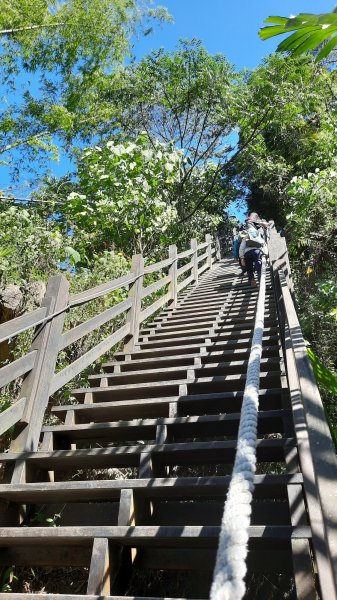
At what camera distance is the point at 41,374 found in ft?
10.2

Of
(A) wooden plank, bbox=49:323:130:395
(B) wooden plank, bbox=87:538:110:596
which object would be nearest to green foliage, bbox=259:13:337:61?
(B) wooden plank, bbox=87:538:110:596

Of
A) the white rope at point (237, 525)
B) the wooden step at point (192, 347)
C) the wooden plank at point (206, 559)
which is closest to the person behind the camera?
the white rope at point (237, 525)

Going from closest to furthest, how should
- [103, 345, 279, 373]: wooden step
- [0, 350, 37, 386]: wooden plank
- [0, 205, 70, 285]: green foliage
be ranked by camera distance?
1. [0, 350, 37, 386]: wooden plank
2. [103, 345, 279, 373]: wooden step
3. [0, 205, 70, 285]: green foliage

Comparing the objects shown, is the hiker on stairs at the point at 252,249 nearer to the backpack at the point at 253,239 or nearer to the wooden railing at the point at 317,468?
the backpack at the point at 253,239

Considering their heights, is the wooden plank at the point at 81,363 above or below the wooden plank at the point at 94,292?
below

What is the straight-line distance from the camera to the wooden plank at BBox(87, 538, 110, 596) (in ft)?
6.15

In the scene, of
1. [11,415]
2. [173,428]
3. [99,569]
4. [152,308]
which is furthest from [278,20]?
[152,308]

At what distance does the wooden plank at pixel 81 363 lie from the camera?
11.0 feet

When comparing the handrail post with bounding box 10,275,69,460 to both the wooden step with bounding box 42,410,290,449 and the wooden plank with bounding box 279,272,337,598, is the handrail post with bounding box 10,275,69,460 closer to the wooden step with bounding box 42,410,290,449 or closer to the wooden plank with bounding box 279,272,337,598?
the wooden step with bounding box 42,410,290,449

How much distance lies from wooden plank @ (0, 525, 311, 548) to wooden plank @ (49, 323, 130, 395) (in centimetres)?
118

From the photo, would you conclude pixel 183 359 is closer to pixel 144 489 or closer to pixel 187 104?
pixel 144 489

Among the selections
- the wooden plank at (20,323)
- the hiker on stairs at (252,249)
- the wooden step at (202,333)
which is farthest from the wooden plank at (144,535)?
the hiker on stairs at (252,249)

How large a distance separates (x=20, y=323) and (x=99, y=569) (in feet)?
5.16

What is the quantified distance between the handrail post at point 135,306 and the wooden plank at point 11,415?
228 centimetres
